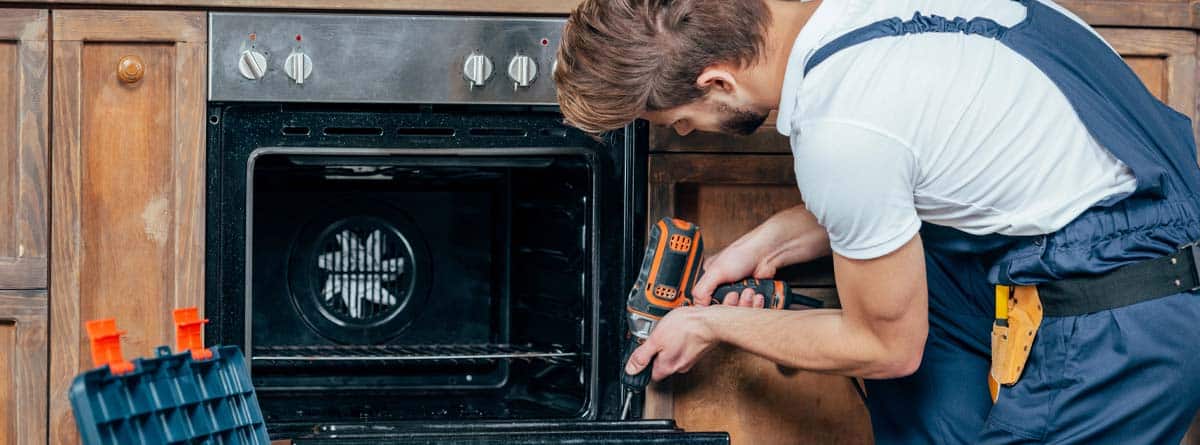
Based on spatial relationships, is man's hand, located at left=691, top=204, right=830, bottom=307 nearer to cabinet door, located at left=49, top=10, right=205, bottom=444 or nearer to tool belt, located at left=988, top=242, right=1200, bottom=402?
tool belt, located at left=988, top=242, right=1200, bottom=402

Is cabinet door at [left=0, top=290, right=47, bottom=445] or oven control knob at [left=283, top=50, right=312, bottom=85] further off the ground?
oven control knob at [left=283, top=50, right=312, bottom=85]

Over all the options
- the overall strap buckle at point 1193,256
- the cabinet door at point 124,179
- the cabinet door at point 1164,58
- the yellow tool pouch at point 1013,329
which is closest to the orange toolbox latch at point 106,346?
the cabinet door at point 124,179

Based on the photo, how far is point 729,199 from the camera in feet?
5.19

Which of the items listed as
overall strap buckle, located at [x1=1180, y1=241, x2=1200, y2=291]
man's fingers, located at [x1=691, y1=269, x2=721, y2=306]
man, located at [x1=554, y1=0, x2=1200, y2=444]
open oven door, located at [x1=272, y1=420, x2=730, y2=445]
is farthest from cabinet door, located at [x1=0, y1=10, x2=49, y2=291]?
overall strap buckle, located at [x1=1180, y1=241, x2=1200, y2=291]

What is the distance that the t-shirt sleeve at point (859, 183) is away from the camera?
1071 mm

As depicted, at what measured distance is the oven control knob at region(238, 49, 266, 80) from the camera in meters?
1.45

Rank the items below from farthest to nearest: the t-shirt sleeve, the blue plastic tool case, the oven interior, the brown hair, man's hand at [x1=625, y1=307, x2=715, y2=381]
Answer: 1. the oven interior
2. man's hand at [x1=625, y1=307, x2=715, y2=381]
3. the brown hair
4. the t-shirt sleeve
5. the blue plastic tool case

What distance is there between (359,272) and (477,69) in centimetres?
46

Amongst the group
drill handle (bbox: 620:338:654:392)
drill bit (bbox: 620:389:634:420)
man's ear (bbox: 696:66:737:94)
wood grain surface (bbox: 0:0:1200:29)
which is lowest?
drill bit (bbox: 620:389:634:420)

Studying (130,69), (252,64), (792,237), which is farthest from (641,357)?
(130,69)

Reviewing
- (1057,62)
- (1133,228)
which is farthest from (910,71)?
(1133,228)

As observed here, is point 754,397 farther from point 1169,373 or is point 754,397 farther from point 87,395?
point 87,395

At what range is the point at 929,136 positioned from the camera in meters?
1.10

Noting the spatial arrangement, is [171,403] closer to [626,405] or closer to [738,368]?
[626,405]
